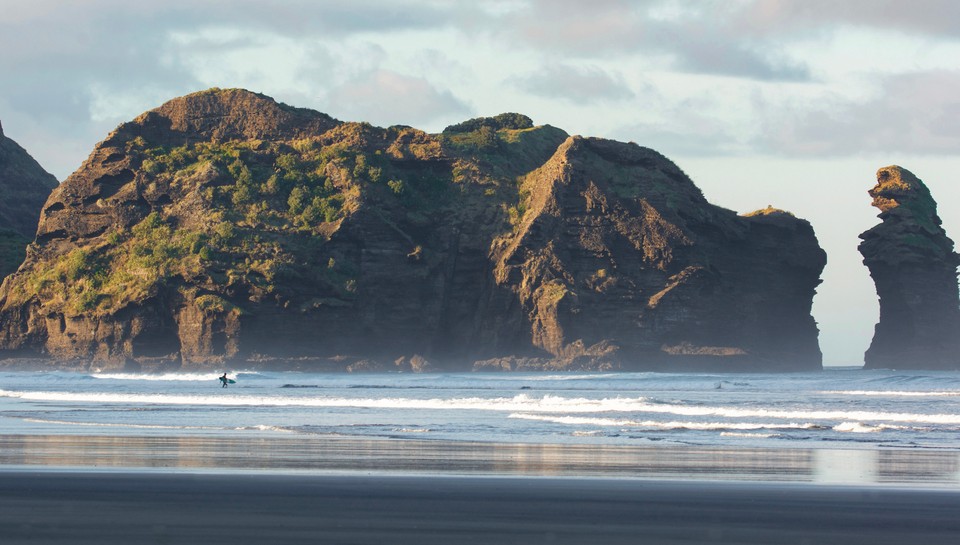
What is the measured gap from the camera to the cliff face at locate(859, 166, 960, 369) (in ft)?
354

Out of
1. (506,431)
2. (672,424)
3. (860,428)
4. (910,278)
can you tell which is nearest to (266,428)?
(506,431)

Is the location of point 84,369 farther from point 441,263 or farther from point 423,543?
point 423,543

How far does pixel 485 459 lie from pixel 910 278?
313 ft

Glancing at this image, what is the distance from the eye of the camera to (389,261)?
9781 centimetres

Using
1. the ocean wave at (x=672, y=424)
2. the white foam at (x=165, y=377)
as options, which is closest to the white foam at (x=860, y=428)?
the ocean wave at (x=672, y=424)

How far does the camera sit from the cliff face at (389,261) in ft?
307

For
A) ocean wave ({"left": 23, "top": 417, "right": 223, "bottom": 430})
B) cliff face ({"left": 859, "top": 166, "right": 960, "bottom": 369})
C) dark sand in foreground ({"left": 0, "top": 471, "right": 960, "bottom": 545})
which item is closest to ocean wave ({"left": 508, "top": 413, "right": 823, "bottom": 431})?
ocean wave ({"left": 23, "top": 417, "right": 223, "bottom": 430})

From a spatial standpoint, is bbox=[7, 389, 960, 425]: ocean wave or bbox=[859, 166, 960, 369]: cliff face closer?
bbox=[7, 389, 960, 425]: ocean wave

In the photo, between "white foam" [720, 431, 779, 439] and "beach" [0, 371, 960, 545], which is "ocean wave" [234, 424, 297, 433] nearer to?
"beach" [0, 371, 960, 545]

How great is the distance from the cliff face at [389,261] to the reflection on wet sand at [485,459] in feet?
219

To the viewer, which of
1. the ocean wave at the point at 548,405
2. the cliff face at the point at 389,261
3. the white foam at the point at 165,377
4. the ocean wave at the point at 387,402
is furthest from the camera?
the cliff face at the point at 389,261

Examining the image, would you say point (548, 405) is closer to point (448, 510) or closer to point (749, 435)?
point (749, 435)

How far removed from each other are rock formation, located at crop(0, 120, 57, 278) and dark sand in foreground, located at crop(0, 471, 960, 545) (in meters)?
130

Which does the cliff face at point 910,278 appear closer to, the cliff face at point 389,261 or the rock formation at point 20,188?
the cliff face at point 389,261
